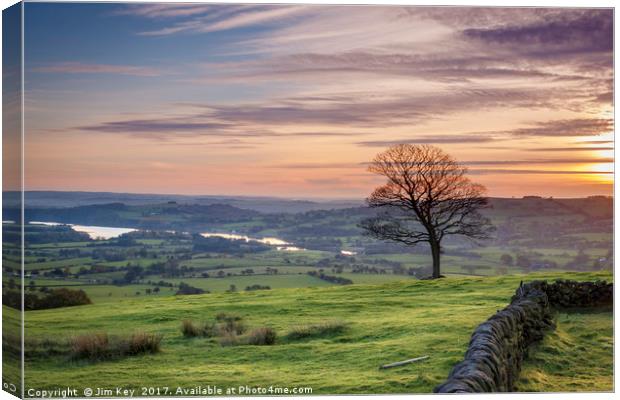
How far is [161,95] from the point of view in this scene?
15.5m

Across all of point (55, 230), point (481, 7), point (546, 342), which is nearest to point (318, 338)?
point (546, 342)

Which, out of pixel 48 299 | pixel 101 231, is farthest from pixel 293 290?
pixel 48 299

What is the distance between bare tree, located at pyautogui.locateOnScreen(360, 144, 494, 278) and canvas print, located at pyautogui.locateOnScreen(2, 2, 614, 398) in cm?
46

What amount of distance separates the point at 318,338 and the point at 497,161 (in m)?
4.99

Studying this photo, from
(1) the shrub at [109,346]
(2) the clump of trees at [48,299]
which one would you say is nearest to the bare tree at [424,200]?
(1) the shrub at [109,346]

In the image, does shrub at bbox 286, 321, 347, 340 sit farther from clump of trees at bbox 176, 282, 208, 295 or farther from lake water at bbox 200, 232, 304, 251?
clump of trees at bbox 176, 282, 208, 295

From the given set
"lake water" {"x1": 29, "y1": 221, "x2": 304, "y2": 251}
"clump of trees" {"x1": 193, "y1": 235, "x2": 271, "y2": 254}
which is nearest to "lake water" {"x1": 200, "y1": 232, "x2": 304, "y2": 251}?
"lake water" {"x1": 29, "y1": 221, "x2": 304, "y2": 251}

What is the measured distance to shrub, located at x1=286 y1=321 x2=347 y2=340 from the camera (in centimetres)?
1530

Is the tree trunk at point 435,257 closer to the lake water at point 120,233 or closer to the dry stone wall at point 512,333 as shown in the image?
the lake water at point 120,233

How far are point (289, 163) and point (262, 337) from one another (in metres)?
3.93

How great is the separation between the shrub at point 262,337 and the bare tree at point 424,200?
525 cm

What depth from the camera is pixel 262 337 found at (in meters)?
14.9

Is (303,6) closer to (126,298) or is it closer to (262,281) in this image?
(126,298)

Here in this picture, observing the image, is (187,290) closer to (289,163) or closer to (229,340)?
(289,163)
